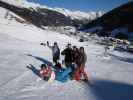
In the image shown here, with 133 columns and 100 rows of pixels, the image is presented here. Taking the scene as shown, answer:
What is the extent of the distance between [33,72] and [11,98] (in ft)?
18.0

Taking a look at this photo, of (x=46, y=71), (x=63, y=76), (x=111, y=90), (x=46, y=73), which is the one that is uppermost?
(x=46, y=71)

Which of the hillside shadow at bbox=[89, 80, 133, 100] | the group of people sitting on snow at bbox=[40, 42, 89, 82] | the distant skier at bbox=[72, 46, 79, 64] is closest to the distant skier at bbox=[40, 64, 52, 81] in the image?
the group of people sitting on snow at bbox=[40, 42, 89, 82]

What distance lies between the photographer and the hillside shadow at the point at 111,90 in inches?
501

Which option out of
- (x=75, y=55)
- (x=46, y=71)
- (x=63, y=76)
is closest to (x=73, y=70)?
(x=63, y=76)

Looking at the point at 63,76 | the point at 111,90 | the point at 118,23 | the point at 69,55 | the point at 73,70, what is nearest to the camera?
the point at 111,90

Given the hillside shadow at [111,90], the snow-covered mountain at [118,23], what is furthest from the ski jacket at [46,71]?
the snow-covered mountain at [118,23]

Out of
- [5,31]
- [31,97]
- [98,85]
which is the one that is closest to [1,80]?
[31,97]

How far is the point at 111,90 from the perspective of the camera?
14.2 meters

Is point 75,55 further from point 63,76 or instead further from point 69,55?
point 63,76

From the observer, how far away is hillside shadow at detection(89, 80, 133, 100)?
1273 centimetres

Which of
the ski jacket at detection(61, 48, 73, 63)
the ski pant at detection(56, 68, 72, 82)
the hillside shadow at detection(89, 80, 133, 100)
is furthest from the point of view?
the ski jacket at detection(61, 48, 73, 63)

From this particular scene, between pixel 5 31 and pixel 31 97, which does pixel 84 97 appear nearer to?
pixel 31 97

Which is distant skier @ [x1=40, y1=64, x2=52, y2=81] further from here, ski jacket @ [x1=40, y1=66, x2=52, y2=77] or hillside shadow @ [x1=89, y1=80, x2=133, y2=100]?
hillside shadow @ [x1=89, y1=80, x2=133, y2=100]

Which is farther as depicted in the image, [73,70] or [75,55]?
[75,55]
